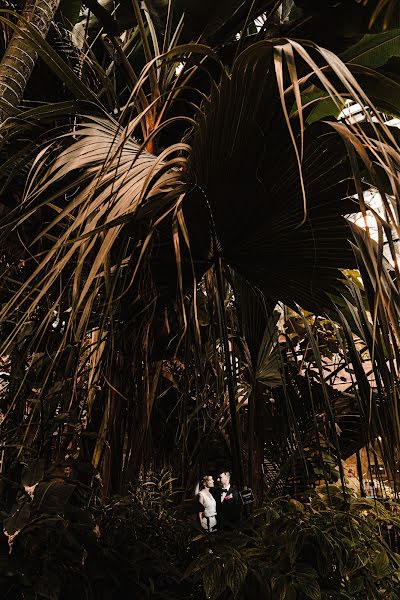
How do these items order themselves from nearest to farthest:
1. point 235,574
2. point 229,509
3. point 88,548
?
point 235,574
point 88,548
point 229,509

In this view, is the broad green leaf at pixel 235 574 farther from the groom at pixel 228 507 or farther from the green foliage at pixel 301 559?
the groom at pixel 228 507

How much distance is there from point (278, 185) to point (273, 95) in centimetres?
19

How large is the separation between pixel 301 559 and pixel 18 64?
1.27 meters

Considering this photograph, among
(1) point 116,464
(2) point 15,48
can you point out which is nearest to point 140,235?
(2) point 15,48

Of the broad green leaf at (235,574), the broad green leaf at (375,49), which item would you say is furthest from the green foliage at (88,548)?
the broad green leaf at (375,49)

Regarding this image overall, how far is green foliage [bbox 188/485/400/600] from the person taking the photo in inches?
46.9

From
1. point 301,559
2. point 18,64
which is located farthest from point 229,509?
point 18,64

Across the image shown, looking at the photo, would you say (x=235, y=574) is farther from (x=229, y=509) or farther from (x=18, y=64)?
(x=18, y=64)

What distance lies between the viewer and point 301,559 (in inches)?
53.9

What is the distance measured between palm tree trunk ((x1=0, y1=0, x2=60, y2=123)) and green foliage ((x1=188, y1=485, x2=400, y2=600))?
3.29 ft

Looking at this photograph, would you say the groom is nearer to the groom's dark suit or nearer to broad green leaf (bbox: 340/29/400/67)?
the groom's dark suit

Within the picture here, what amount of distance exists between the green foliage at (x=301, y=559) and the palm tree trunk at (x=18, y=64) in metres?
1.00

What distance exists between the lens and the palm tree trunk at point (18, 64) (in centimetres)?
118

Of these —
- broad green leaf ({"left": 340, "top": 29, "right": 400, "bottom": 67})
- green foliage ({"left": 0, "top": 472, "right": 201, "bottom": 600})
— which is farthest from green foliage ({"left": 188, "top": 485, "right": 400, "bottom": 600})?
broad green leaf ({"left": 340, "top": 29, "right": 400, "bottom": 67})
